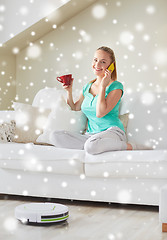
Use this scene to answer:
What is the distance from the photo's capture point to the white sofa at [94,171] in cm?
233

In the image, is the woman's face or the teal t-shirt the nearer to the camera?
the teal t-shirt

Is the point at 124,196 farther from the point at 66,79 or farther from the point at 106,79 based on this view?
the point at 66,79

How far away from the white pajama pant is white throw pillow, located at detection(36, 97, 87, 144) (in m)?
0.14

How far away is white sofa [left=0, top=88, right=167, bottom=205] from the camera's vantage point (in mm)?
2326

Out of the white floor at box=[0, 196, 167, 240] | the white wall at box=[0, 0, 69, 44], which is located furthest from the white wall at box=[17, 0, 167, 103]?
the white floor at box=[0, 196, 167, 240]

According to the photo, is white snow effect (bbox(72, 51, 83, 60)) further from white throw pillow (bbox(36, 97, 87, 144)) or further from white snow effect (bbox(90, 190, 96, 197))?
white snow effect (bbox(90, 190, 96, 197))

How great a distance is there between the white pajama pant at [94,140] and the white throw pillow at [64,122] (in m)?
0.14

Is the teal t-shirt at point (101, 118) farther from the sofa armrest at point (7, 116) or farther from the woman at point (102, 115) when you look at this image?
the sofa armrest at point (7, 116)

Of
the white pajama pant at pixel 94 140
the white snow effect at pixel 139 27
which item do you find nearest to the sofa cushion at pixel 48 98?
the white pajama pant at pixel 94 140

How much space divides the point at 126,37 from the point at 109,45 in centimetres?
18

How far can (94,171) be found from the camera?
2.40 meters

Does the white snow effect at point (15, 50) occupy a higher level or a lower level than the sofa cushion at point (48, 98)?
higher

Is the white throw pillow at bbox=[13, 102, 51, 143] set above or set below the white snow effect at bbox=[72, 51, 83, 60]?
below

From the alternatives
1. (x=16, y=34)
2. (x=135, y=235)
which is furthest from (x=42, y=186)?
(x=16, y=34)
